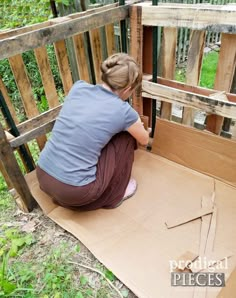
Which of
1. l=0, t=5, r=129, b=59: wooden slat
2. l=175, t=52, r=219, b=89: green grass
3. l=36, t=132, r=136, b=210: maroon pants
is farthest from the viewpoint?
l=175, t=52, r=219, b=89: green grass

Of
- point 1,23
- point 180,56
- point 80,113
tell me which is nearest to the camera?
point 80,113

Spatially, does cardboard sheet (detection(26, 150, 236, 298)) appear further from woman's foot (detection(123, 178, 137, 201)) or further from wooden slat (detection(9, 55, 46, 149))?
wooden slat (detection(9, 55, 46, 149))

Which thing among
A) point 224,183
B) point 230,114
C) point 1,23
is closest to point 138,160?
point 224,183

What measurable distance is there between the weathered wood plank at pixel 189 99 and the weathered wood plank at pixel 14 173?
3.83ft

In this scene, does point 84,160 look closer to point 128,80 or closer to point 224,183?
point 128,80

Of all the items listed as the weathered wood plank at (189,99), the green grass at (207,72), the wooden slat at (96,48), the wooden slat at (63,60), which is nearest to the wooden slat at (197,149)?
the weathered wood plank at (189,99)

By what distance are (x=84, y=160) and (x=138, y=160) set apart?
803 mm

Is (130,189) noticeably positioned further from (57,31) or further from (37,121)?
(57,31)

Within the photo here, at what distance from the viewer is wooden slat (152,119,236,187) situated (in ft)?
6.37

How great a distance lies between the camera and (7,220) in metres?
1.99

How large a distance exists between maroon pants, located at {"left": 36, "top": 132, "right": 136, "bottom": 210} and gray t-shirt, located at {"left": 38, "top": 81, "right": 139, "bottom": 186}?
53 millimetres

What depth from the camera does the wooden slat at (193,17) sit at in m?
1.51

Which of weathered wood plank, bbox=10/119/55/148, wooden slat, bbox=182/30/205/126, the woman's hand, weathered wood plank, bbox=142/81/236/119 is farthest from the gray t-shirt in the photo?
wooden slat, bbox=182/30/205/126

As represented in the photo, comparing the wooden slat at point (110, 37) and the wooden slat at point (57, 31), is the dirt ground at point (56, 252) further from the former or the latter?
the wooden slat at point (110, 37)
